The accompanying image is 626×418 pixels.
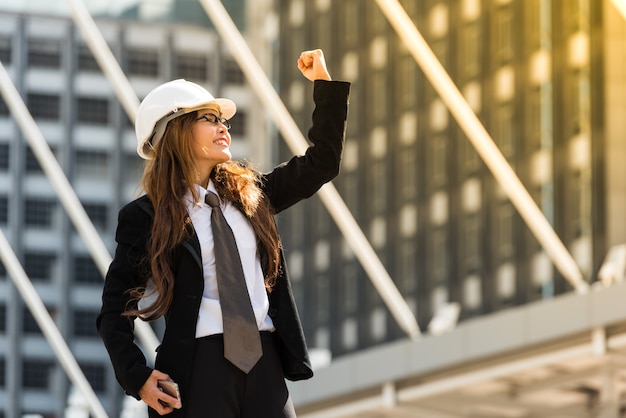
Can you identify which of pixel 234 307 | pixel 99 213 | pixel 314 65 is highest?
pixel 314 65

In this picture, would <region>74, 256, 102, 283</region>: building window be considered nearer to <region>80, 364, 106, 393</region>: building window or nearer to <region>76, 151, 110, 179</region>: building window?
<region>76, 151, 110, 179</region>: building window

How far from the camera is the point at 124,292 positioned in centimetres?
329

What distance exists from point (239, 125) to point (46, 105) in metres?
7.76

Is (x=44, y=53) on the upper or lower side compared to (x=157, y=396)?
upper

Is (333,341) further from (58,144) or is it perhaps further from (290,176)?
(290,176)

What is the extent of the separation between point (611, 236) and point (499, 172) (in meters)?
12.8

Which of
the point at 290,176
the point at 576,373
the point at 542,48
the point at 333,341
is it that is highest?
the point at 542,48

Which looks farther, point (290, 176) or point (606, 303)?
point (606, 303)

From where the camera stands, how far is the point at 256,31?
132 feet

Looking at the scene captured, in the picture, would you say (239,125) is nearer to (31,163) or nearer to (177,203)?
(31,163)

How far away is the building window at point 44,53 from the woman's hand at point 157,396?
64765mm

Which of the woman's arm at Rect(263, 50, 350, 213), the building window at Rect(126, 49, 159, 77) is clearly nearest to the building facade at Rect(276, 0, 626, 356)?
the building window at Rect(126, 49, 159, 77)

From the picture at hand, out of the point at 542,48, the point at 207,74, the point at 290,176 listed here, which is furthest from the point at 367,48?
the point at 290,176

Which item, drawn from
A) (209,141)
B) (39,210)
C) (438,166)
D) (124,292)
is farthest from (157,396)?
(39,210)
